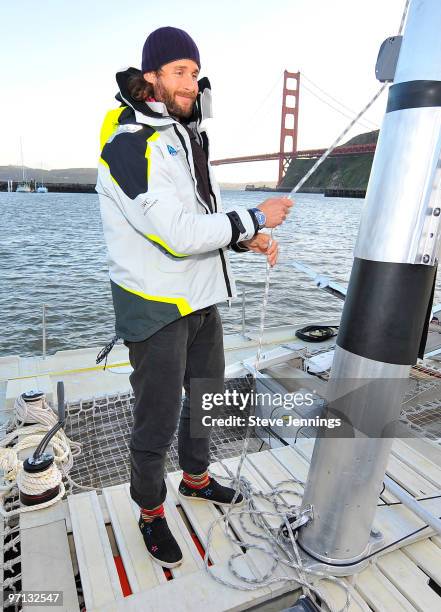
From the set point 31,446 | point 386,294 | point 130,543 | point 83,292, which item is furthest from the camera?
point 83,292

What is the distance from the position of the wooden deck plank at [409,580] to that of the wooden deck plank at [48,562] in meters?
1.19

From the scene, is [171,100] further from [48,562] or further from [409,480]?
[409,480]

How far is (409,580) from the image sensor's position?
1.77 meters

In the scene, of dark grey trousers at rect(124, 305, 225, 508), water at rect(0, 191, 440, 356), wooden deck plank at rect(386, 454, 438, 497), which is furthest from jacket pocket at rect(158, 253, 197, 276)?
water at rect(0, 191, 440, 356)

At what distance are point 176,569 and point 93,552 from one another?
1.14ft

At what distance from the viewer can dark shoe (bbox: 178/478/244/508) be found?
213 centimetres

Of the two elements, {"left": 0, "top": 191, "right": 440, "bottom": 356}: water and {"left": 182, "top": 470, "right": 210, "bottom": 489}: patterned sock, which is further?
{"left": 0, "top": 191, "right": 440, "bottom": 356}: water

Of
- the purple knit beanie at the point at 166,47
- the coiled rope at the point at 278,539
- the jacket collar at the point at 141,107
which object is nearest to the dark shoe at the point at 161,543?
the coiled rope at the point at 278,539

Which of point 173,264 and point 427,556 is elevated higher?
point 173,264

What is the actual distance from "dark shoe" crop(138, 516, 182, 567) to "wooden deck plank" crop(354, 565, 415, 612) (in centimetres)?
69

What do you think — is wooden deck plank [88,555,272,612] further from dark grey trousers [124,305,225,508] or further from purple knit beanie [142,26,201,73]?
purple knit beanie [142,26,201,73]

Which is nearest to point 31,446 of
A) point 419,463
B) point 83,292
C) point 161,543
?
point 161,543

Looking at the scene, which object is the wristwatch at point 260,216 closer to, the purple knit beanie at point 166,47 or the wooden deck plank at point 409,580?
the purple knit beanie at point 166,47

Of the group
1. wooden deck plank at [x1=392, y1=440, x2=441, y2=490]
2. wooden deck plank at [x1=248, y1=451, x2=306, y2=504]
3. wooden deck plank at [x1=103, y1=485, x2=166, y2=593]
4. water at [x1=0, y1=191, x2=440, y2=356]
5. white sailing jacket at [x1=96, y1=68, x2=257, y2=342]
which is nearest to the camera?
white sailing jacket at [x1=96, y1=68, x2=257, y2=342]
